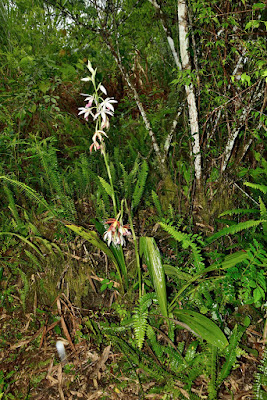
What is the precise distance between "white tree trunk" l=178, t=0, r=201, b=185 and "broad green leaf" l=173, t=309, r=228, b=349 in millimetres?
1073

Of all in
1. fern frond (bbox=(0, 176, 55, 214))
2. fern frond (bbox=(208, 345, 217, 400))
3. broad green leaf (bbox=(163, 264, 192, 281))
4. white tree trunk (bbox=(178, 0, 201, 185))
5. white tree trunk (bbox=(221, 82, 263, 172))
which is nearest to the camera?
fern frond (bbox=(208, 345, 217, 400))

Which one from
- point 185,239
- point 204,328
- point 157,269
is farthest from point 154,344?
point 185,239

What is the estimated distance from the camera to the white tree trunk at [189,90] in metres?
1.79

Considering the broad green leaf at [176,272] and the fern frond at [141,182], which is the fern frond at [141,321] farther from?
the fern frond at [141,182]

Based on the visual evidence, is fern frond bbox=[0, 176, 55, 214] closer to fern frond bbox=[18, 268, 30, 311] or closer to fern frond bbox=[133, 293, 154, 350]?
fern frond bbox=[18, 268, 30, 311]

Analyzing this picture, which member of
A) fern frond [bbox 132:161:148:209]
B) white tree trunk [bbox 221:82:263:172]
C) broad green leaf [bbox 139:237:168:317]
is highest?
white tree trunk [bbox 221:82:263:172]

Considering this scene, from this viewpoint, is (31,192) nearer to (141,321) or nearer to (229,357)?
(141,321)

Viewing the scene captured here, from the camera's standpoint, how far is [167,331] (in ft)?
5.59

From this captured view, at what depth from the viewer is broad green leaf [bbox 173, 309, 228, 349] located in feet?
4.44

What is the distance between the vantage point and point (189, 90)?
6.36 feet

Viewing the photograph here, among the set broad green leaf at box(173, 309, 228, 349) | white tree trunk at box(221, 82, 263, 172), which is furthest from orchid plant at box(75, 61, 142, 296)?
white tree trunk at box(221, 82, 263, 172)

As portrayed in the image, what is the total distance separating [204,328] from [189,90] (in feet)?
4.74

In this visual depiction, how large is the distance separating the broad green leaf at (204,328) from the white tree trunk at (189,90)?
3.52ft

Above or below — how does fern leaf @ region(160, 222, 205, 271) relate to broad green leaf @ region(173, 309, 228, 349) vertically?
above
